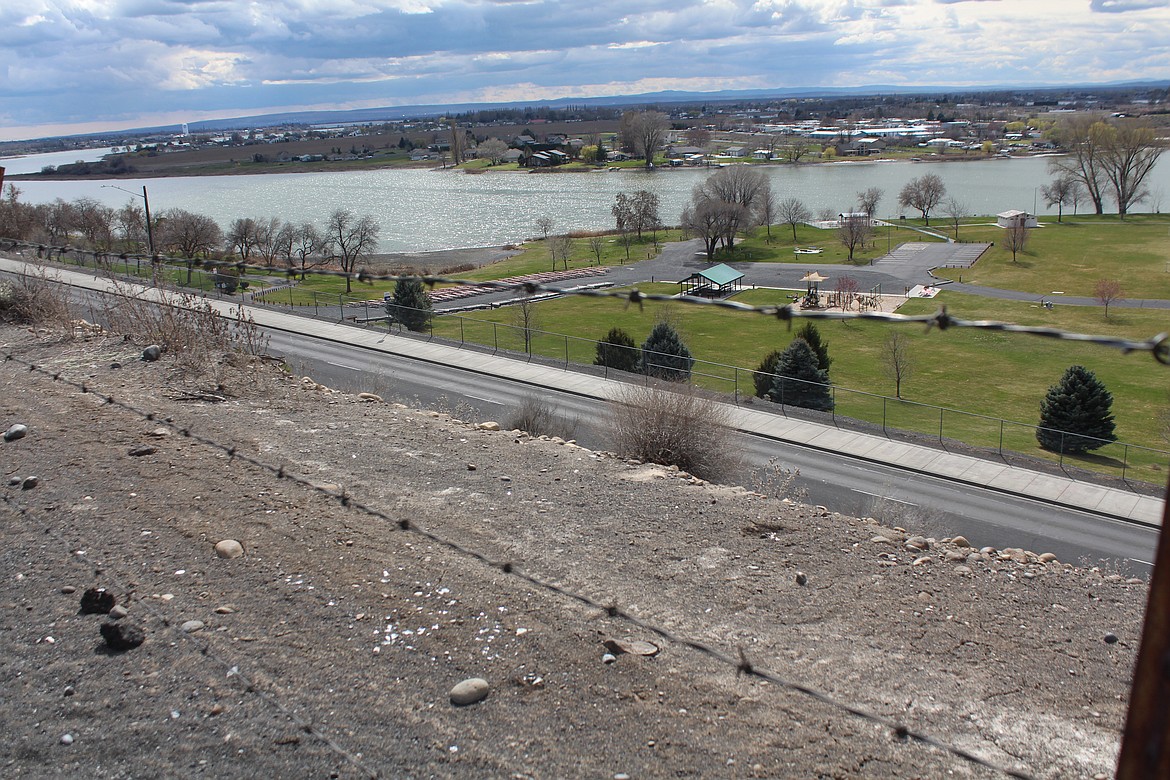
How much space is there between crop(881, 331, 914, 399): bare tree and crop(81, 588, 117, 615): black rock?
97.5ft

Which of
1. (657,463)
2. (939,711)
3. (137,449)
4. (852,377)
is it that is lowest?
(852,377)

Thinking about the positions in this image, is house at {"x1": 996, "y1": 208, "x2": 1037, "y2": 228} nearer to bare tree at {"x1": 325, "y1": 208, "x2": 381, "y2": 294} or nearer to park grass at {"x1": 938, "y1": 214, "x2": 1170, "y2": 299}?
park grass at {"x1": 938, "y1": 214, "x2": 1170, "y2": 299}

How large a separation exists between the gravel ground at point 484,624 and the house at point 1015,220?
7330cm

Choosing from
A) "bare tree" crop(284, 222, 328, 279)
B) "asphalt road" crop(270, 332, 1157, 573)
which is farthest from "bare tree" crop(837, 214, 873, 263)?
"asphalt road" crop(270, 332, 1157, 573)

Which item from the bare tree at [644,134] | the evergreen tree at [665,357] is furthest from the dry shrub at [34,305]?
the bare tree at [644,134]

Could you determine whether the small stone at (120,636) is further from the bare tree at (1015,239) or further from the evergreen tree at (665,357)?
the bare tree at (1015,239)

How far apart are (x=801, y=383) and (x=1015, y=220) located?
5903cm

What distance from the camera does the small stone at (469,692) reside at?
622cm

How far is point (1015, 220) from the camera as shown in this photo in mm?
77625

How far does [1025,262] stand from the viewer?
70.2 m

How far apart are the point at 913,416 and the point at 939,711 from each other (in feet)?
80.8

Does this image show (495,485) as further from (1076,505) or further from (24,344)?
(1076,505)

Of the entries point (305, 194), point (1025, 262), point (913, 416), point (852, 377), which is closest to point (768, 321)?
point (852, 377)

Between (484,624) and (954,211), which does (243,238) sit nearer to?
(484,624)
